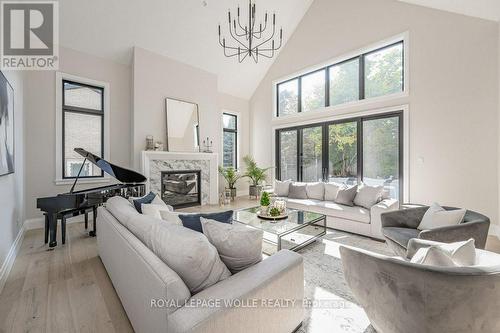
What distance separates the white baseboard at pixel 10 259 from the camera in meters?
2.22

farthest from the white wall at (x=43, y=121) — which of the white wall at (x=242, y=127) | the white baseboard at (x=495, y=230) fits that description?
the white baseboard at (x=495, y=230)

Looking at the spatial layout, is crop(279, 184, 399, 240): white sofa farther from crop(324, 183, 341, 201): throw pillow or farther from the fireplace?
→ the fireplace

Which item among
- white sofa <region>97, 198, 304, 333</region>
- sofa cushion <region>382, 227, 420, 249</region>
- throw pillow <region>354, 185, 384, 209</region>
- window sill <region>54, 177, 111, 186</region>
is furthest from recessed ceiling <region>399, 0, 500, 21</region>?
window sill <region>54, 177, 111, 186</region>

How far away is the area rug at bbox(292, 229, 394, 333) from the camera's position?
5.59ft

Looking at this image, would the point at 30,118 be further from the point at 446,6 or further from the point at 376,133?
the point at 446,6

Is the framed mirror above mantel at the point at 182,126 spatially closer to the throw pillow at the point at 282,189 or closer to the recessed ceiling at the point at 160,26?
the recessed ceiling at the point at 160,26

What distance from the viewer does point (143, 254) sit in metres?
1.36

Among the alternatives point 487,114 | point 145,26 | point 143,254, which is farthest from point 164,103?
point 487,114

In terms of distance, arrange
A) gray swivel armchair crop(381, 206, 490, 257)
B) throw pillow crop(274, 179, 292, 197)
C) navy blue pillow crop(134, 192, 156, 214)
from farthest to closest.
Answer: throw pillow crop(274, 179, 292, 197)
navy blue pillow crop(134, 192, 156, 214)
gray swivel armchair crop(381, 206, 490, 257)

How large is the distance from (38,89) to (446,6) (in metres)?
7.44

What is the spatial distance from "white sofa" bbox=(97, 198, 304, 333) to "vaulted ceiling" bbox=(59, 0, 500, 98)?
4506mm

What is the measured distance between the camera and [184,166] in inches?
225

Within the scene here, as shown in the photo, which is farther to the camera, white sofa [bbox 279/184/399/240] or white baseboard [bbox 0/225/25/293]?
white sofa [bbox 279/184/399/240]

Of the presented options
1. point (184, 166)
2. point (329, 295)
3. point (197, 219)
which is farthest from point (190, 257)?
point (184, 166)
